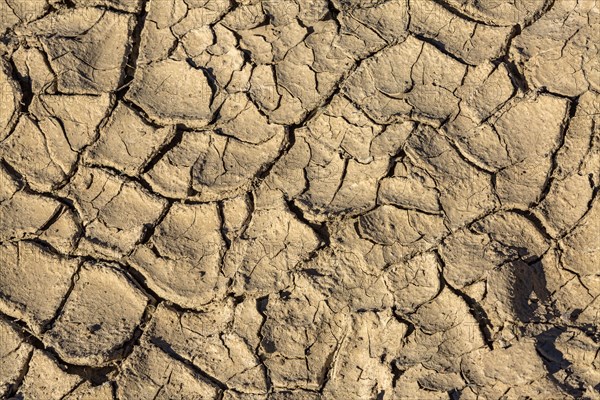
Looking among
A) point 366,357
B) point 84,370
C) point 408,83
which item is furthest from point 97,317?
point 408,83

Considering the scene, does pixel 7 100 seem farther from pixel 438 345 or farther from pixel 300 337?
pixel 438 345

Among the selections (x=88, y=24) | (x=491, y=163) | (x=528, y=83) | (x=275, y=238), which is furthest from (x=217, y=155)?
(x=528, y=83)

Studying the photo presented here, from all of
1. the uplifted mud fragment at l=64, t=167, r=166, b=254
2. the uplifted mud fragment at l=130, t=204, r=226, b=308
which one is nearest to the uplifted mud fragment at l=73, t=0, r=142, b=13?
the uplifted mud fragment at l=64, t=167, r=166, b=254

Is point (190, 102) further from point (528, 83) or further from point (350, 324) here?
point (528, 83)

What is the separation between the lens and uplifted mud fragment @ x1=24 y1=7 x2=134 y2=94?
3267 millimetres

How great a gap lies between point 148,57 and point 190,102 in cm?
30

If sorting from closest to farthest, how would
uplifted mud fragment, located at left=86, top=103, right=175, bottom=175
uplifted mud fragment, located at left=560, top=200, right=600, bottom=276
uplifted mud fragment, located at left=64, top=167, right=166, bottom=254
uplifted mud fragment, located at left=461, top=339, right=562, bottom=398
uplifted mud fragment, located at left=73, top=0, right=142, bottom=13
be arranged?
uplifted mud fragment, located at left=461, top=339, right=562, bottom=398 → uplifted mud fragment, located at left=560, top=200, right=600, bottom=276 → uplifted mud fragment, located at left=64, top=167, right=166, bottom=254 → uplifted mud fragment, located at left=86, top=103, right=175, bottom=175 → uplifted mud fragment, located at left=73, top=0, right=142, bottom=13

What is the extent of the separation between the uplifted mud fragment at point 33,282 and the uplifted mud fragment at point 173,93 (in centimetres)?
72

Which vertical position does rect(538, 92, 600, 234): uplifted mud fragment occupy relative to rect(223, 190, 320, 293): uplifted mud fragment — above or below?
above

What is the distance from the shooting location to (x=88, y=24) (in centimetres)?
339

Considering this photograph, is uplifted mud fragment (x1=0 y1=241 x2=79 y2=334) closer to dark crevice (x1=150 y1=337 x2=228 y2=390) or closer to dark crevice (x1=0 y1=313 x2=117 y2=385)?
dark crevice (x1=0 y1=313 x2=117 y2=385)

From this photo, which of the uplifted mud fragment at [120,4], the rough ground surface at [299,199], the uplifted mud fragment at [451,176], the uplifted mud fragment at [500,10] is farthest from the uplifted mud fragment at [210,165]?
the uplifted mud fragment at [500,10]

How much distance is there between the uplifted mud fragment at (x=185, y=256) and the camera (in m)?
2.90

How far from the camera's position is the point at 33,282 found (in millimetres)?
2955
